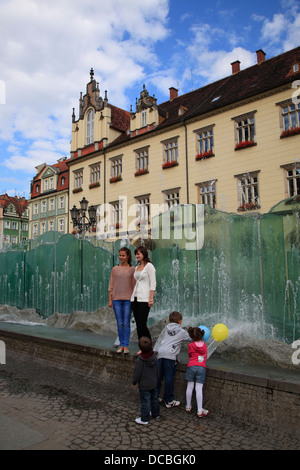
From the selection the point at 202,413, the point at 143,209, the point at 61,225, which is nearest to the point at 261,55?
the point at 143,209

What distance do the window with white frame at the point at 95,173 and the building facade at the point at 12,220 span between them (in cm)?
3841

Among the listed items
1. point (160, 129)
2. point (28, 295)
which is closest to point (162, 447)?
point (28, 295)

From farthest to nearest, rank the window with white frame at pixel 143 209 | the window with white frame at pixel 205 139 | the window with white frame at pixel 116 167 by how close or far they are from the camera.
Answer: the window with white frame at pixel 116 167
the window with white frame at pixel 143 209
the window with white frame at pixel 205 139

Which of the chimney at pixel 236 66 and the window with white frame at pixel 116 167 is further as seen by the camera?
the window with white frame at pixel 116 167

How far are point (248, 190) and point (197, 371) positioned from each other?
18.5 metres

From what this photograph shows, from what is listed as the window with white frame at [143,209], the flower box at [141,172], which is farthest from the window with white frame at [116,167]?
the window with white frame at [143,209]

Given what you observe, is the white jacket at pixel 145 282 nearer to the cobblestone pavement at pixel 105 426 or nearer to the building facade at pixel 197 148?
the cobblestone pavement at pixel 105 426

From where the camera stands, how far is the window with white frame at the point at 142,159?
28328 mm

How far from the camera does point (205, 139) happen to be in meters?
24.6

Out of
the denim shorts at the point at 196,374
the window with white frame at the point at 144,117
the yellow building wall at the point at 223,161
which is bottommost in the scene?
the denim shorts at the point at 196,374

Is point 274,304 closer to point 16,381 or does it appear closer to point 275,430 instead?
point 275,430


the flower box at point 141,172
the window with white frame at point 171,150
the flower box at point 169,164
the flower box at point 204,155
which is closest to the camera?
the flower box at point 204,155

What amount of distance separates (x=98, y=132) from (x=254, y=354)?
97.5 feet

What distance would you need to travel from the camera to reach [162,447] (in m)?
3.90
